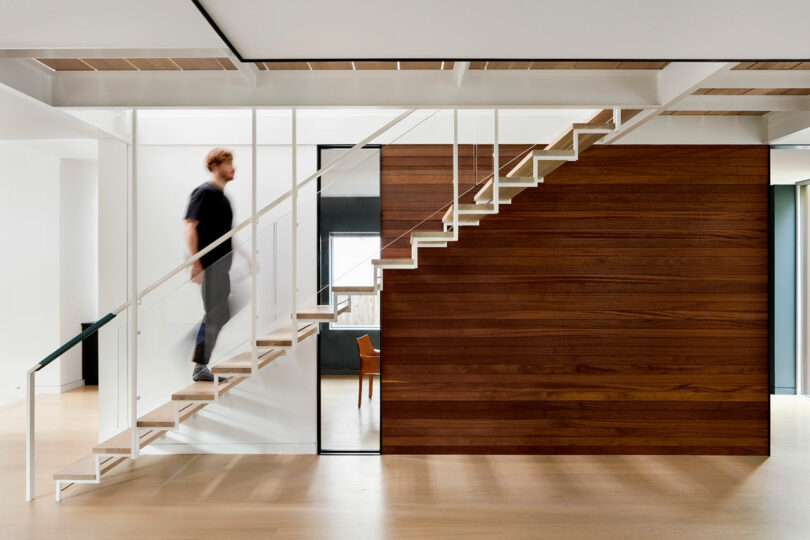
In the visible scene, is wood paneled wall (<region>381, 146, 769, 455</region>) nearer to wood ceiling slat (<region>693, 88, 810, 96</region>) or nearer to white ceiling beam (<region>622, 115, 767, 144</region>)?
white ceiling beam (<region>622, 115, 767, 144</region>)

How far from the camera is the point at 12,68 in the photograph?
358 cm

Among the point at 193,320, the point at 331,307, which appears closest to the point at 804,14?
the point at 331,307

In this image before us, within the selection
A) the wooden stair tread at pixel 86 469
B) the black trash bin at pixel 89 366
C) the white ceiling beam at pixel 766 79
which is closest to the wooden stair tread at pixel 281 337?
the wooden stair tread at pixel 86 469

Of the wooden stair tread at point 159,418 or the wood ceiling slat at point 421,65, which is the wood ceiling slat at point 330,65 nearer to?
the wood ceiling slat at point 421,65

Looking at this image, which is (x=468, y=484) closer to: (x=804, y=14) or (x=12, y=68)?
(x=804, y=14)

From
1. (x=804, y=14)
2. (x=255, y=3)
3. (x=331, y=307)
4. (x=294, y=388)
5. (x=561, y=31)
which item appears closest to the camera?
(x=255, y=3)

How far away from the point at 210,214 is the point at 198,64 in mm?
1443

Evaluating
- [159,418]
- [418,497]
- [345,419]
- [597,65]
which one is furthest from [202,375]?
[597,65]

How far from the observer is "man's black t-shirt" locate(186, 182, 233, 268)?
187 inches

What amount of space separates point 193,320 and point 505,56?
2.87 metres

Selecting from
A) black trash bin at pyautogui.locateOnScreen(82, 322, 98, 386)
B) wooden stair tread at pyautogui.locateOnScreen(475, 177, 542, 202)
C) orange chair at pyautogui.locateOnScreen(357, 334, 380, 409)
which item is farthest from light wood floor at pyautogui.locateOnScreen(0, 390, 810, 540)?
black trash bin at pyautogui.locateOnScreen(82, 322, 98, 386)

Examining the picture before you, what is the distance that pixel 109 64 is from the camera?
151 inches

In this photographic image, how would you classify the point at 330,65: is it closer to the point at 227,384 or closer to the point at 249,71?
the point at 249,71

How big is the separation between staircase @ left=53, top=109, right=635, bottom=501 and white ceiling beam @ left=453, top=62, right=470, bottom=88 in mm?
750
